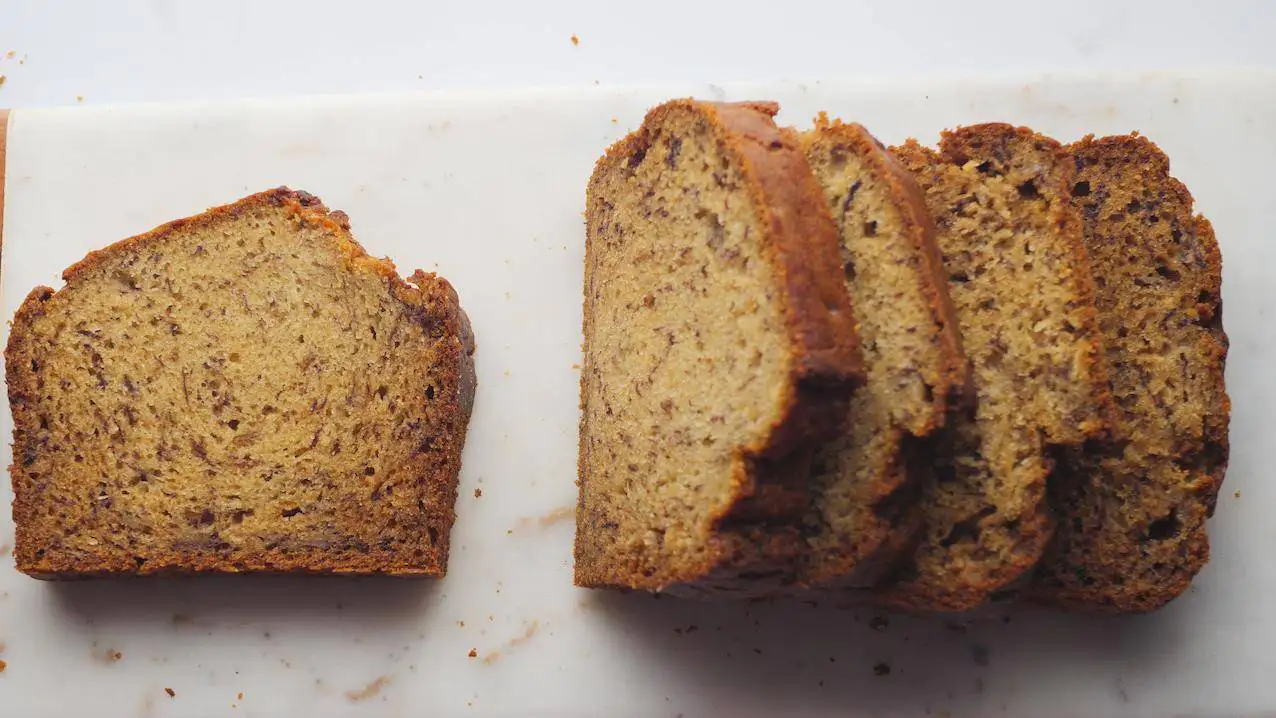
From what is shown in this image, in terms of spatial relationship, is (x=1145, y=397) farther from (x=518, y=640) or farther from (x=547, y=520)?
(x=518, y=640)

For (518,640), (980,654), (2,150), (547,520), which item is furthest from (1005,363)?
(2,150)

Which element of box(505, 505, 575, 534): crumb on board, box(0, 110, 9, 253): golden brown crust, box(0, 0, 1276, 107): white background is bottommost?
box(505, 505, 575, 534): crumb on board

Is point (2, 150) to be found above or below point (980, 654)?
above

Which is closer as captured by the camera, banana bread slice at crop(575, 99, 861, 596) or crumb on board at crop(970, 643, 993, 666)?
banana bread slice at crop(575, 99, 861, 596)

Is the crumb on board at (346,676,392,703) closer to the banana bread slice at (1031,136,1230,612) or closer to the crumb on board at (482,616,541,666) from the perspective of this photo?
the crumb on board at (482,616,541,666)

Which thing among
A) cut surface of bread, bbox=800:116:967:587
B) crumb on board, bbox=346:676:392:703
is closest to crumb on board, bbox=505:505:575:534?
crumb on board, bbox=346:676:392:703

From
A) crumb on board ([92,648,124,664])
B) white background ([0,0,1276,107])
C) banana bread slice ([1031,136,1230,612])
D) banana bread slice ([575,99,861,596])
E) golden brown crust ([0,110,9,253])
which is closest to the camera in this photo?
banana bread slice ([575,99,861,596])
